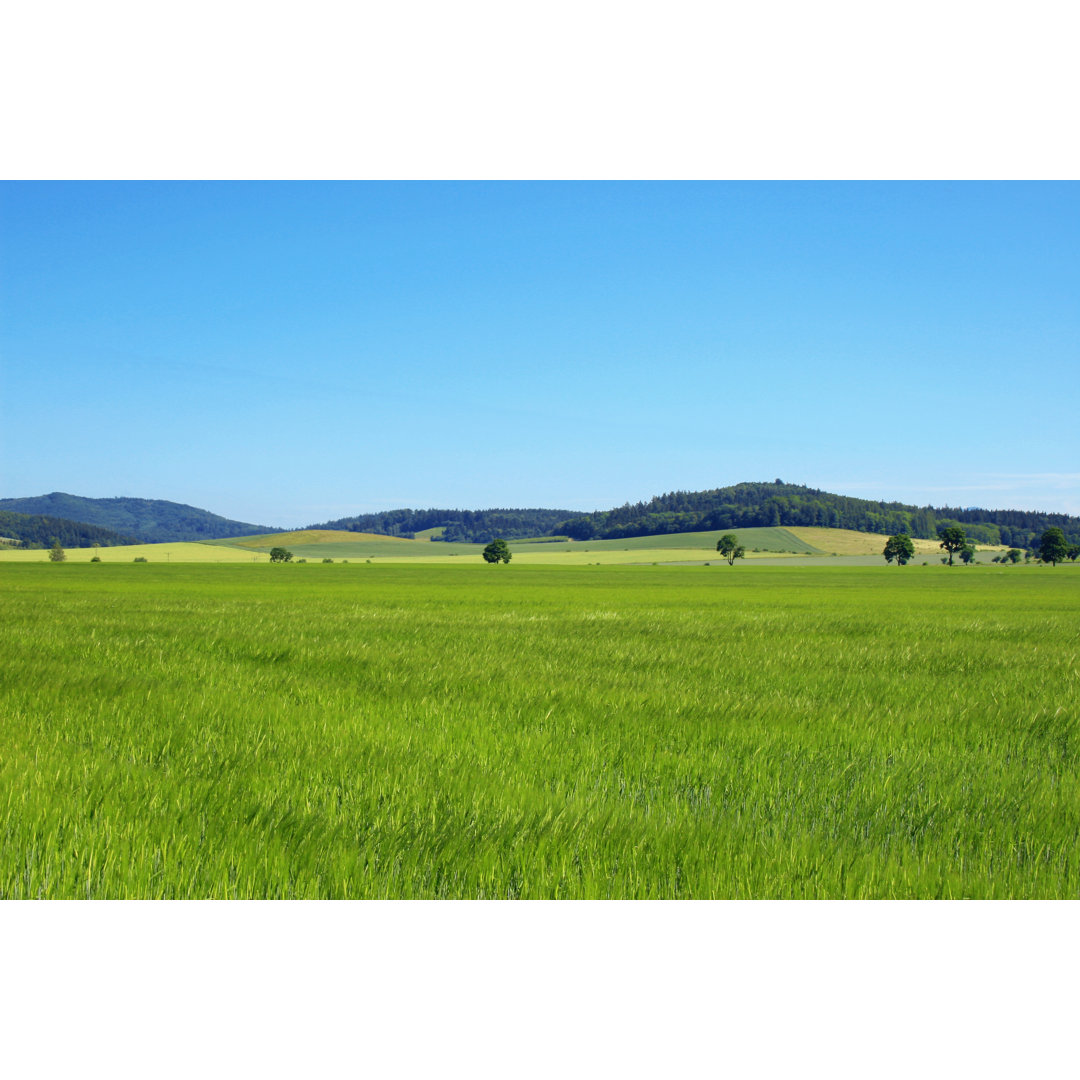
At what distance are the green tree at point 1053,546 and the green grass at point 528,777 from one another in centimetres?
17156

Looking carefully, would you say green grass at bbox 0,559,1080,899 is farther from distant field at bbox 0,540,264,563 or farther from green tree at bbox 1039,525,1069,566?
green tree at bbox 1039,525,1069,566

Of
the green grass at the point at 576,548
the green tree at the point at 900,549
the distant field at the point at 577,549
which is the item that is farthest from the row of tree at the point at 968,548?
the green grass at the point at 576,548

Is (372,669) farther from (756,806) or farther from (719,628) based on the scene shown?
(719,628)

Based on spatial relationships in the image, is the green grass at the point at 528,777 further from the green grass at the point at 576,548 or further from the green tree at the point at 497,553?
the green grass at the point at 576,548

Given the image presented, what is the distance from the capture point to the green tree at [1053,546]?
14500cm

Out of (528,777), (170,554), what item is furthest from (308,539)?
(528,777)

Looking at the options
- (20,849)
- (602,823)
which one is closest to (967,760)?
(602,823)

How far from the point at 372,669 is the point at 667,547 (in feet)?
561

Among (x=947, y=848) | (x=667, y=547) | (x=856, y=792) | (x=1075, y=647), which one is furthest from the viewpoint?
(x=667, y=547)

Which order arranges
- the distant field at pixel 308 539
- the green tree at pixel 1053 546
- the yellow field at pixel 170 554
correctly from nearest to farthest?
the yellow field at pixel 170 554 < the green tree at pixel 1053 546 < the distant field at pixel 308 539

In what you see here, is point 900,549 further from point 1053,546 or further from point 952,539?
point 1053,546

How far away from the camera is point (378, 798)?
3877 mm

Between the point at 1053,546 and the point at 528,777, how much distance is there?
17991cm

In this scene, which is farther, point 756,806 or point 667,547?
point 667,547
